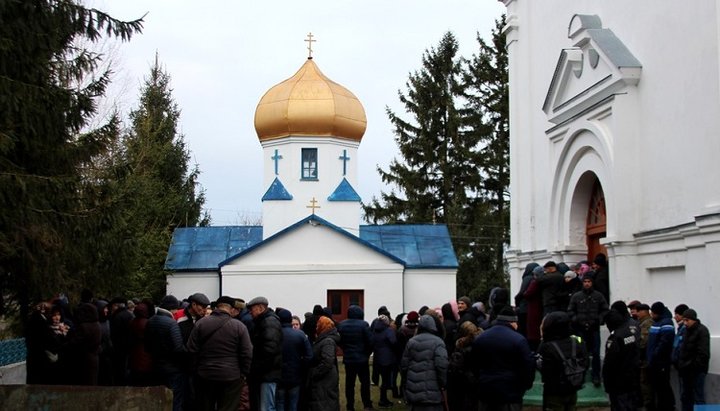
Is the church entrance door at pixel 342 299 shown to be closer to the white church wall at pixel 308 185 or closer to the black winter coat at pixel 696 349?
the white church wall at pixel 308 185

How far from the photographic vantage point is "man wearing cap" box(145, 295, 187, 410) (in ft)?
35.4

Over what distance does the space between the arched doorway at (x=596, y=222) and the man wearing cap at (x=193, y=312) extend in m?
7.15

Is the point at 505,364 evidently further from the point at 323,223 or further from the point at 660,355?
the point at 323,223

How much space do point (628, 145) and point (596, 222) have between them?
245 cm

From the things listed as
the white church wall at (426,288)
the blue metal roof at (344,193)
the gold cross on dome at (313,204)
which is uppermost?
the blue metal roof at (344,193)

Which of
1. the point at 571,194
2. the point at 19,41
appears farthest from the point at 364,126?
the point at 19,41

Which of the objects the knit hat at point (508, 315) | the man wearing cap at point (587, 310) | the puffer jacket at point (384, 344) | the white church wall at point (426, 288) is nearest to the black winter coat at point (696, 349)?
the man wearing cap at point (587, 310)

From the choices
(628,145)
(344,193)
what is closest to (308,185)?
(344,193)

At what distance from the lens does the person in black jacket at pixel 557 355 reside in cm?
923

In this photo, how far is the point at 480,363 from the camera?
930cm

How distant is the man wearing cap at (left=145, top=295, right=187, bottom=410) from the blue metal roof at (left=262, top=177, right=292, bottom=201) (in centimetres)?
2242

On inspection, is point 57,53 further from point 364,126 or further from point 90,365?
point 364,126

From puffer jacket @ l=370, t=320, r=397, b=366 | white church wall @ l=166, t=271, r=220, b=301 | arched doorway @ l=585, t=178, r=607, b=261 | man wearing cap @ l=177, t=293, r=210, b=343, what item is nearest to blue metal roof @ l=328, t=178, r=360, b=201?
white church wall @ l=166, t=271, r=220, b=301

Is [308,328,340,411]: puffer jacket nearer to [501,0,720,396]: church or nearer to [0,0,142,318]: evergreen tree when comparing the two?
[0,0,142,318]: evergreen tree
